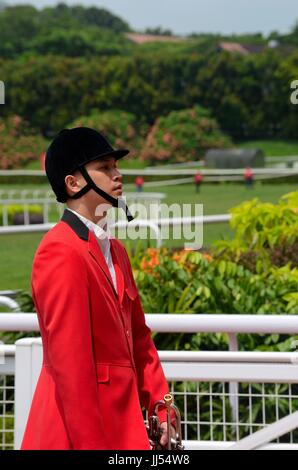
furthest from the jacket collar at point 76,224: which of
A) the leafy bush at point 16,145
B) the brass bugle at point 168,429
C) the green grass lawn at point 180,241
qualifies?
the leafy bush at point 16,145

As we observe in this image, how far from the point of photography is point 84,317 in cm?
251

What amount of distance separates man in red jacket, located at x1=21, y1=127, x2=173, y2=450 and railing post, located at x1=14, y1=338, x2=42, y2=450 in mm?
794

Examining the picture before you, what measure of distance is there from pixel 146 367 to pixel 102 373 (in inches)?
12.8

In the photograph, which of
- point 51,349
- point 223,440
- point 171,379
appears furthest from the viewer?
point 223,440

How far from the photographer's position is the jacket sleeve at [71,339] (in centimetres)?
A: 246

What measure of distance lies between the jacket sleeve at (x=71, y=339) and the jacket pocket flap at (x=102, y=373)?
0.15 feet

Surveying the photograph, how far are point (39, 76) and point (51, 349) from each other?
5653 cm

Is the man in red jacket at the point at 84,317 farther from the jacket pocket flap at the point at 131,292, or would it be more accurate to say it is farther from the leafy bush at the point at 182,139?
the leafy bush at the point at 182,139

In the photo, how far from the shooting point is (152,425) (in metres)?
2.77

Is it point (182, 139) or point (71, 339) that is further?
point (182, 139)

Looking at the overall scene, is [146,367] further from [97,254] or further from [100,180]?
[100,180]

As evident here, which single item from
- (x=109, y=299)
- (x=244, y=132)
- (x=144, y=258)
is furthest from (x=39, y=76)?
(x=109, y=299)

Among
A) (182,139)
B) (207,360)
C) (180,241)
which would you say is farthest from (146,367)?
(182,139)
